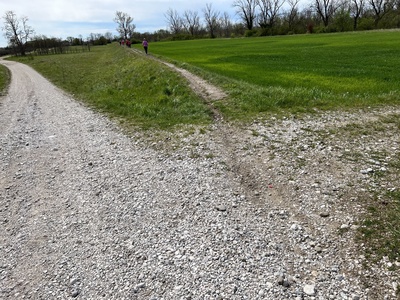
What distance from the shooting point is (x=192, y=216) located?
5.30 meters

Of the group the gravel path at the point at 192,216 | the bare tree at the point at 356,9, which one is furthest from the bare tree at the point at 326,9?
the gravel path at the point at 192,216

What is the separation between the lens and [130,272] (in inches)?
163

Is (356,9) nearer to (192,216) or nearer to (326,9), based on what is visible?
(326,9)

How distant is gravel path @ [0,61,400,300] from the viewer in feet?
12.8

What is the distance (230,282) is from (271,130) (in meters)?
5.94

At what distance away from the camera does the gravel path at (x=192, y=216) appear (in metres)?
3.89

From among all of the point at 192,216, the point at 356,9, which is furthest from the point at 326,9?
the point at 192,216

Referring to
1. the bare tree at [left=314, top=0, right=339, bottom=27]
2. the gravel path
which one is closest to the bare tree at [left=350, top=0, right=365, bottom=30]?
the bare tree at [left=314, top=0, right=339, bottom=27]

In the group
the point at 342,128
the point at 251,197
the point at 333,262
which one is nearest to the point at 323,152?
the point at 342,128

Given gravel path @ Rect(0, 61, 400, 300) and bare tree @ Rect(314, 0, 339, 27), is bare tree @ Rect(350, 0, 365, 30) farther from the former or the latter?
gravel path @ Rect(0, 61, 400, 300)

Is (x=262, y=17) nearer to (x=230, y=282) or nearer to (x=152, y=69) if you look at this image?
(x=152, y=69)

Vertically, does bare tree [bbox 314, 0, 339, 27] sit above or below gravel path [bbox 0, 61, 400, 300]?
above

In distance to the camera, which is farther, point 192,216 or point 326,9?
point 326,9

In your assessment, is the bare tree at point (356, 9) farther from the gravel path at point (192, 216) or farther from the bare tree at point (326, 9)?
the gravel path at point (192, 216)
